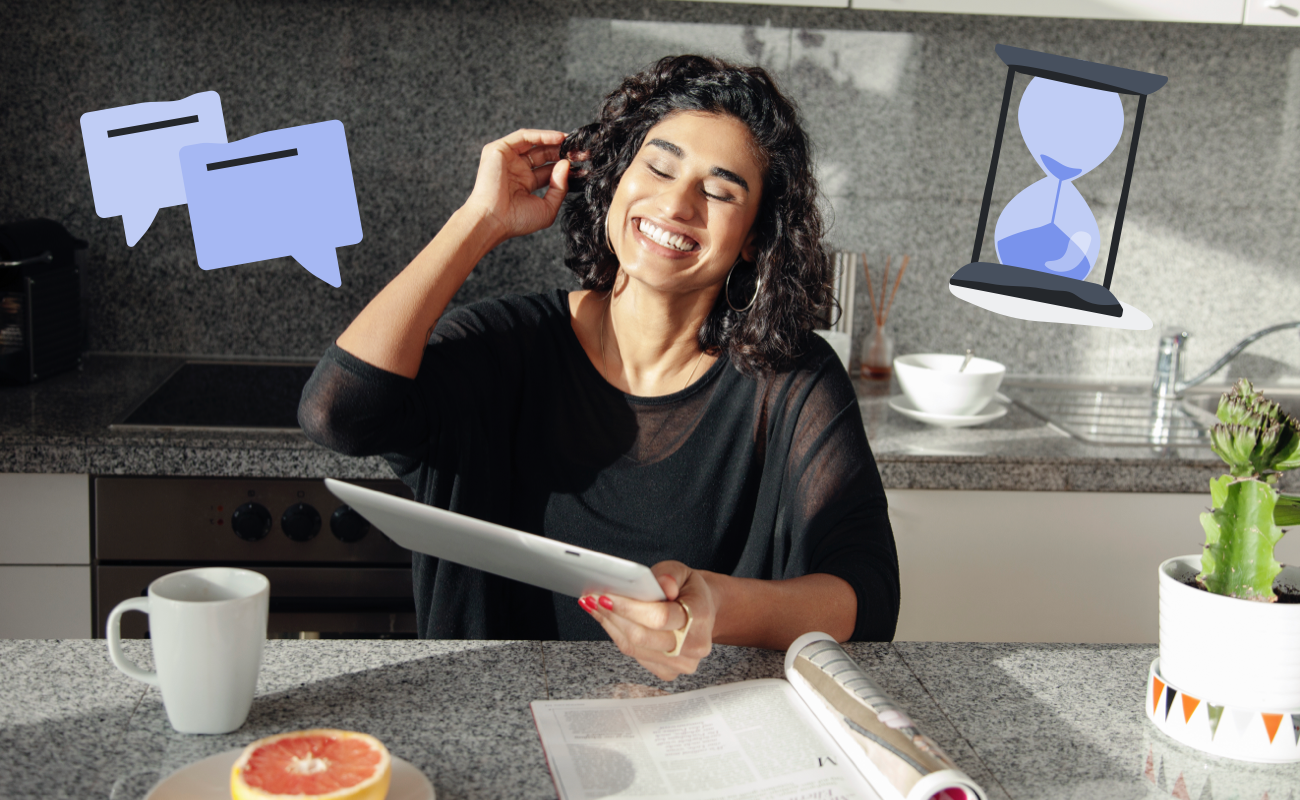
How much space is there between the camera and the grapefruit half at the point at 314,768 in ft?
2.15

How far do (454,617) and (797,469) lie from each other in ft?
1.49

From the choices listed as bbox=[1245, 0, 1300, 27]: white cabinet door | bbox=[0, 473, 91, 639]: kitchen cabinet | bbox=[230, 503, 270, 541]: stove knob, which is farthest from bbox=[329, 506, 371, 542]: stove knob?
bbox=[1245, 0, 1300, 27]: white cabinet door

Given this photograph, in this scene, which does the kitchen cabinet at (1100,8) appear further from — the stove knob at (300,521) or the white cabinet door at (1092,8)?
the stove knob at (300,521)

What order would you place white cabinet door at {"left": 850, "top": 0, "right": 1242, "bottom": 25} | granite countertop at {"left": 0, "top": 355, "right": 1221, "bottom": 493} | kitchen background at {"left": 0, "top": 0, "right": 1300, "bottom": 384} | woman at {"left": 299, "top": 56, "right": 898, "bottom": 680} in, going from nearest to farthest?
1. woman at {"left": 299, "top": 56, "right": 898, "bottom": 680}
2. granite countertop at {"left": 0, "top": 355, "right": 1221, "bottom": 493}
3. white cabinet door at {"left": 850, "top": 0, "right": 1242, "bottom": 25}
4. kitchen background at {"left": 0, "top": 0, "right": 1300, "bottom": 384}

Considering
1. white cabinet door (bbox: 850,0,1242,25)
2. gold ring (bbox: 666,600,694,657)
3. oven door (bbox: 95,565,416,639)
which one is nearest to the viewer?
gold ring (bbox: 666,600,694,657)

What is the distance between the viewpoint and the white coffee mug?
76cm

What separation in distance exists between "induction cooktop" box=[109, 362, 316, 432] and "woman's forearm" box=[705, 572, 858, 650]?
0.96m

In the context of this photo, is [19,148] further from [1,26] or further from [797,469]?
[797,469]

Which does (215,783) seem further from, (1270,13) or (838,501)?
(1270,13)

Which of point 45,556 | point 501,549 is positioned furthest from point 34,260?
point 501,549

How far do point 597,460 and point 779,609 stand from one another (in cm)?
40

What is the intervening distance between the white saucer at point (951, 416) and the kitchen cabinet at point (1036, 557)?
167 mm

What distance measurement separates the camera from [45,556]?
168 cm

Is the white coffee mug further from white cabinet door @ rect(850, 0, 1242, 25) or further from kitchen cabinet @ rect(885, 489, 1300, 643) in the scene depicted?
white cabinet door @ rect(850, 0, 1242, 25)
